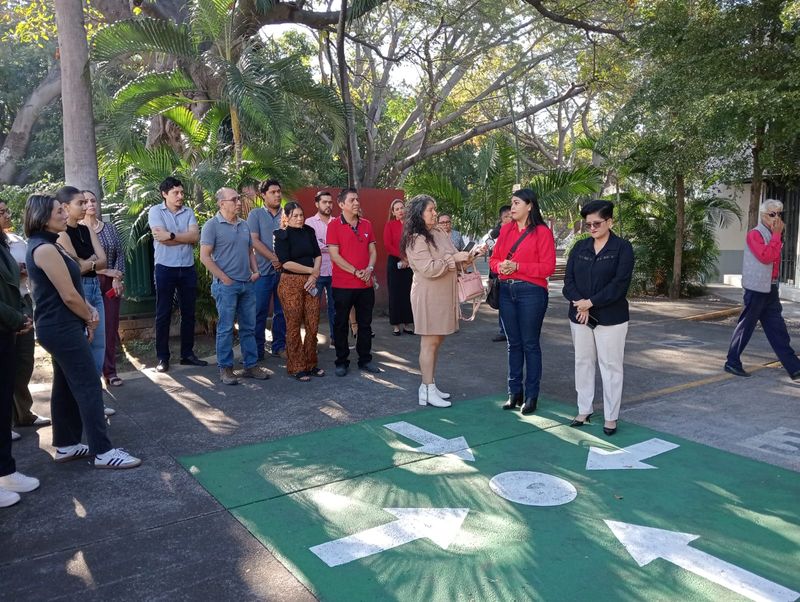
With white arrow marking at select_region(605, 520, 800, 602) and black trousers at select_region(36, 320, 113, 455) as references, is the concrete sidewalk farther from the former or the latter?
white arrow marking at select_region(605, 520, 800, 602)

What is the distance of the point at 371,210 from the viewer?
443 inches

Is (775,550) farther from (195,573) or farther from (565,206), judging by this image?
(565,206)

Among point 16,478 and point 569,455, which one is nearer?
point 16,478

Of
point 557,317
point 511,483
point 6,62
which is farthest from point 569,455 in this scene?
point 6,62

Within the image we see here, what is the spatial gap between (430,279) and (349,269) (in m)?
1.33

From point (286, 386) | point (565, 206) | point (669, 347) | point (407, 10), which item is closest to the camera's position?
point (286, 386)

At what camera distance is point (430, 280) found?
582cm

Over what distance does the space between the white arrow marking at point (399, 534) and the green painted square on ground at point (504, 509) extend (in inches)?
2.0

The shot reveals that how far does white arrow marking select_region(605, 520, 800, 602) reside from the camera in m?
3.08

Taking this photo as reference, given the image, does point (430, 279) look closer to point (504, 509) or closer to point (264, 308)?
point (504, 509)

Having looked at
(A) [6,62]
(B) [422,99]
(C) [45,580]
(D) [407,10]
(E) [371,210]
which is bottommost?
(C) [45,580]

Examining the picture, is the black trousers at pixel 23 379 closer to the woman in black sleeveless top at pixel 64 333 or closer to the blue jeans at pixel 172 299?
the woman in black sleeveless top at pixel 64 333

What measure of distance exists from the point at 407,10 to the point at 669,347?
10962 mm

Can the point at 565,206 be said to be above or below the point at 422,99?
below
